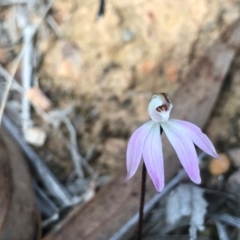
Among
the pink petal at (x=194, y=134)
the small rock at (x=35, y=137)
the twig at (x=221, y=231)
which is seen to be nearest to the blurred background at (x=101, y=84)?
the small rock at (x=35, y=137)

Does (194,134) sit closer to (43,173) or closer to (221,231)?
(221,231)

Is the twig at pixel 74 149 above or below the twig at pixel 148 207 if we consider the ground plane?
above

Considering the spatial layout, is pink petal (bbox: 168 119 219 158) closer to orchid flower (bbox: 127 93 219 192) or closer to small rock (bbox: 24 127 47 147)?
orchid flower (bbox: 127 93 219 192)

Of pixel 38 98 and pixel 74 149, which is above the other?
pixel 38 98

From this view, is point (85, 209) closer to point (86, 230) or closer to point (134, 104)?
point (86, 230)

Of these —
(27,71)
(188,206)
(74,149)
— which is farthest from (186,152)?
(27,71)

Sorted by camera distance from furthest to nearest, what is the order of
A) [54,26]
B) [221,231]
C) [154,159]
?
1. [54,26]
2. [221,231]
3. [154,159]

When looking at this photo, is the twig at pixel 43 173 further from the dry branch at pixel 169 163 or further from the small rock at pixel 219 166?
the small rock at pixel 219 166
